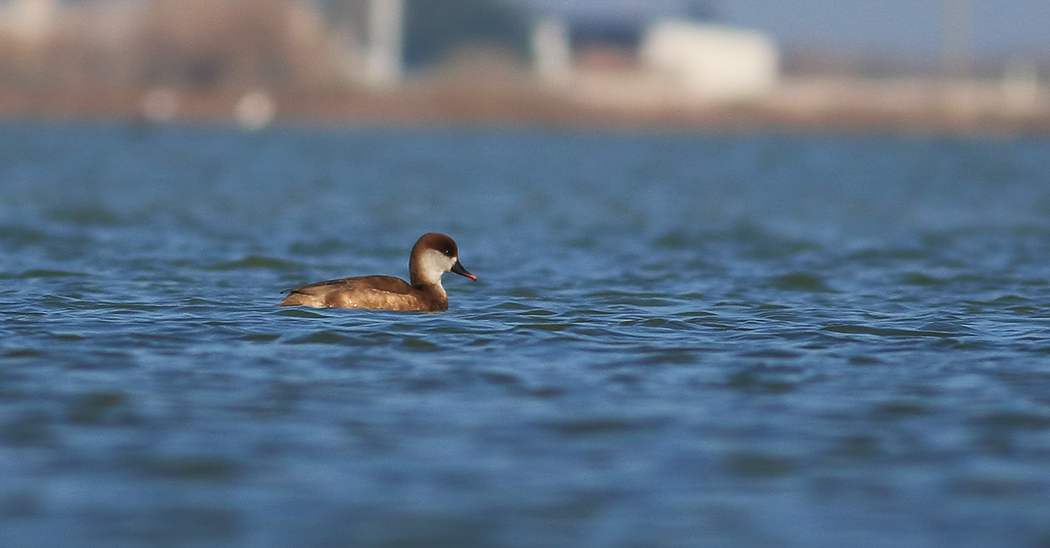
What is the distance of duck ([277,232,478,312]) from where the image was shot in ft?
34.5

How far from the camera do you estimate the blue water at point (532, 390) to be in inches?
218

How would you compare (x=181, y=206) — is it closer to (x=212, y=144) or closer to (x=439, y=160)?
(x=439, y=160)

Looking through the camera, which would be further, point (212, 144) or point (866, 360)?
point (212, 144)

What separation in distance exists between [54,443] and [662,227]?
1433 centimetres

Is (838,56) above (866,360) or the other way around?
above

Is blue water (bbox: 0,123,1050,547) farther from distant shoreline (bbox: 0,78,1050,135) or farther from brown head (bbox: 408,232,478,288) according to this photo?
distant shoreline (bbox: 0,78,1050,135)

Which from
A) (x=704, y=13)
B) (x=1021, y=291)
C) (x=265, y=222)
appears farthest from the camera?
(x=704, y=13)

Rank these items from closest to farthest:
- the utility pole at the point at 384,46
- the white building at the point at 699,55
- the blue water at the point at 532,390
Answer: the blue water at the point at 532,390 → the utility pole at the point at 384,46 → the white building at the point at 699,55

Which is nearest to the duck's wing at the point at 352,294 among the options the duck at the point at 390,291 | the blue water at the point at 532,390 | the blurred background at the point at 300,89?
the duck at the point at 390,291

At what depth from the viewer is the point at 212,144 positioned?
157ft

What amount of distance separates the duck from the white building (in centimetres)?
8190

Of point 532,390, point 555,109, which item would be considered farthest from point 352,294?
point 555,109

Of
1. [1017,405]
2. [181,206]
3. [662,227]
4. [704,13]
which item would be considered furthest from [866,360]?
[704,13]

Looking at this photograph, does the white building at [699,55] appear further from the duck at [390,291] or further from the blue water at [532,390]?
the duck at [390,291]
